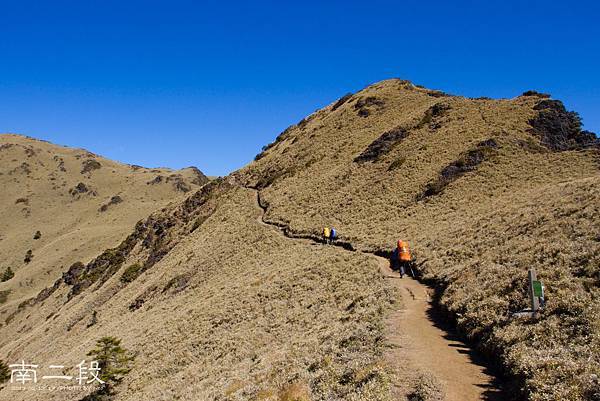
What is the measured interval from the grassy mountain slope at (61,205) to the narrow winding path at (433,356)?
299 feet

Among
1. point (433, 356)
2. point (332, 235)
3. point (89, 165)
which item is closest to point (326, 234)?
point (332, 235)

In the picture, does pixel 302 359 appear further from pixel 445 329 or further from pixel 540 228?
pixel 540 228

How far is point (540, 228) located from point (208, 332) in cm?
2164

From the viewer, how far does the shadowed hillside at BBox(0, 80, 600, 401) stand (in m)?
13.7

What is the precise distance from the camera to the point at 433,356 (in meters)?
13.5

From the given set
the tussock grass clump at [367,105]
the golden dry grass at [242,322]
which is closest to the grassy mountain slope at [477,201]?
the tussock grass clump at [367,105]

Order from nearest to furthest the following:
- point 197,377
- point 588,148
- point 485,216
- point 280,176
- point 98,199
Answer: point 197,377, point 485,216, point 588,148, point 280,176, point 98,199

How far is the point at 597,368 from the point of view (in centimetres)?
986

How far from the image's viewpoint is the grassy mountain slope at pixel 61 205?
4077 inches

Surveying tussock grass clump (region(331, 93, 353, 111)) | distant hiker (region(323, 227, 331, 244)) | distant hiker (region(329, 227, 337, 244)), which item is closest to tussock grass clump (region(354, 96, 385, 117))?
tussock grass clump (region(331, 93, 353, 111))

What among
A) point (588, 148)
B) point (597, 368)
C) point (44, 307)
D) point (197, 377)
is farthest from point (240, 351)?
point (44, 307)

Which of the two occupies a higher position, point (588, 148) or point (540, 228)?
point (588, 148)

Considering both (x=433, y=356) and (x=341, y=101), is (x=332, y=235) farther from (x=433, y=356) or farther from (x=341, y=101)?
(x=341, y=101)

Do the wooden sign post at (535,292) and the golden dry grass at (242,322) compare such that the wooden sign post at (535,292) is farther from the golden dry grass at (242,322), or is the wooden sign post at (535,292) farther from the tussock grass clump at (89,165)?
the tussock grass clump at (89,165)
